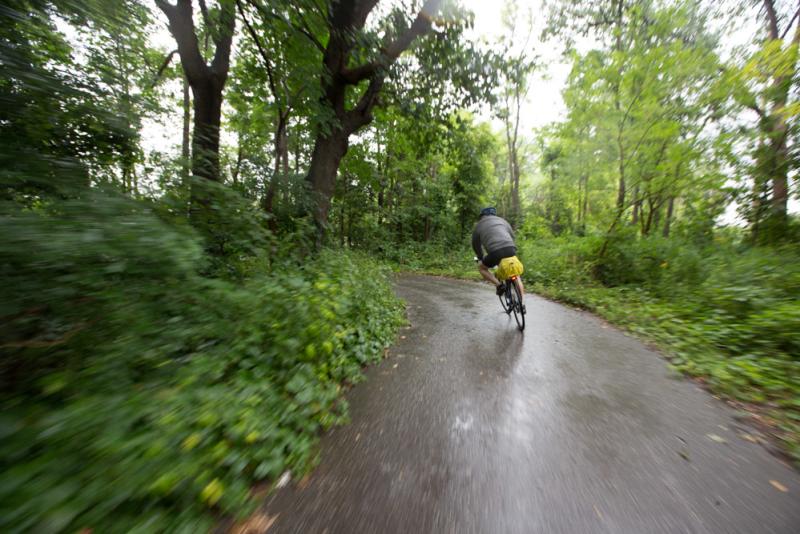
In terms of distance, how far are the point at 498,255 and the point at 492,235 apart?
414 millimetres

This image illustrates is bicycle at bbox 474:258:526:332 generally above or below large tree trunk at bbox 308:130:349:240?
below

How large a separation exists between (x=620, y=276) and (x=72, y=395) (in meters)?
10.7

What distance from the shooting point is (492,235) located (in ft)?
18.7

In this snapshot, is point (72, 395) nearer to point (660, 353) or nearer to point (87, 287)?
point (87, 287)

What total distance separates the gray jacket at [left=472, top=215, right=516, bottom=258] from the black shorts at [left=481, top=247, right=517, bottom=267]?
6 cm

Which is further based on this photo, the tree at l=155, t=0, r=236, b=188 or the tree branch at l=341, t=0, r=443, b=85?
the tree branch at l=341, t=0, r=443, b=85

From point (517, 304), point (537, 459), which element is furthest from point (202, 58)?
point (537, 459)

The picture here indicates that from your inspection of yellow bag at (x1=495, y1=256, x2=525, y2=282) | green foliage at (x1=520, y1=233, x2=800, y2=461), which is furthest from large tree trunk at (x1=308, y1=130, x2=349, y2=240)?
green foliage at (x1=520, y1=233, x2=800, y2=461)

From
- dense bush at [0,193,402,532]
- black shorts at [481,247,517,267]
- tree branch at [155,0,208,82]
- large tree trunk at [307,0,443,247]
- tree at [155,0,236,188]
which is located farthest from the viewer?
large tree trunk at [307,0,443,247]

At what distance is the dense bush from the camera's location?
1320 mm

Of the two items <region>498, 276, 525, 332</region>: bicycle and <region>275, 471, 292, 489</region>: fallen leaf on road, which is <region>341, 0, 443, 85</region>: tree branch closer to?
<region>498, 276, 525, 332</region>: bicycle

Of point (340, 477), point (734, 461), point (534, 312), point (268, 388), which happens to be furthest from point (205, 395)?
point (534, 312)

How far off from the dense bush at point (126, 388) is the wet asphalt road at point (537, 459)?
45cm

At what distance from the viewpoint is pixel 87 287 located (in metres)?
1.70
